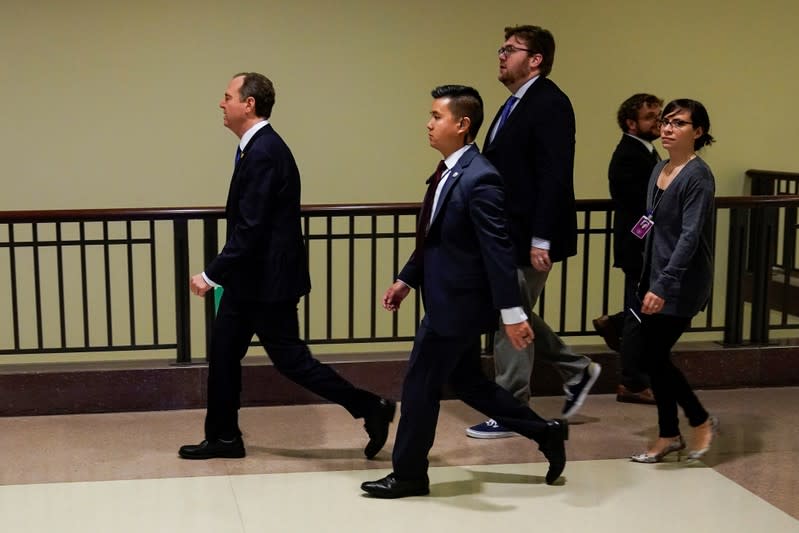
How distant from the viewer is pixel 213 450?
175 inches

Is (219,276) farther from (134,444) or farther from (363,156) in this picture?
(363,156)

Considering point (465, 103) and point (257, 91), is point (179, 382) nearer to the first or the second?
point (257, 91)

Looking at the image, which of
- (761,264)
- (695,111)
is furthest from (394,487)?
(761,264)

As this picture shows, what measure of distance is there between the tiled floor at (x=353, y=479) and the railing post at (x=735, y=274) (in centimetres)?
54

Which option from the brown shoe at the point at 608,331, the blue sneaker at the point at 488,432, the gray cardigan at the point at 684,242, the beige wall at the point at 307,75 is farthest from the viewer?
the beige wall at the point at 307,75

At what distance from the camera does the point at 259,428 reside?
16.1 ft

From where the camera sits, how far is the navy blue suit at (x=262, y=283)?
418 centimetres

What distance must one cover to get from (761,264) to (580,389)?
139cm

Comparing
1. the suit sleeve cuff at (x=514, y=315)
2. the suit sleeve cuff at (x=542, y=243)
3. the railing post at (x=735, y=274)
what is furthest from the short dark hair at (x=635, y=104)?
the suit sleeve cuff at (x=514, y=315)

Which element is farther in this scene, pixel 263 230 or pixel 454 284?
pixel 263 230

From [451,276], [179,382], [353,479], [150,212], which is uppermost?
[150,212]

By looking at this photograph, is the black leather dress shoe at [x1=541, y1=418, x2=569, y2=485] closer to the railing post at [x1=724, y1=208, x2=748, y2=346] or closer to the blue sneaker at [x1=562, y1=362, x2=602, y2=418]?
the blue sneaker at [x1=562, y1=362, x2=602, y2=418]

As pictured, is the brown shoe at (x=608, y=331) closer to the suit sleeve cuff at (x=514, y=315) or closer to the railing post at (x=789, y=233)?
the railing post at (x=789, y=233)

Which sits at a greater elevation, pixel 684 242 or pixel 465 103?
pixel 465 103
